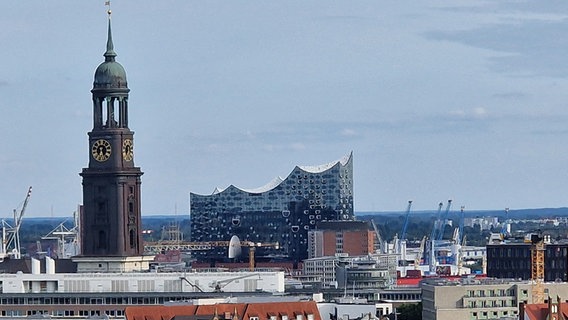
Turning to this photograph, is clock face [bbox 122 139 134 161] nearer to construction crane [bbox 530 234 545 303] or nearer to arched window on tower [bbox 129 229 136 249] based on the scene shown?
arched window on tower [bbox 129 229 136 249]

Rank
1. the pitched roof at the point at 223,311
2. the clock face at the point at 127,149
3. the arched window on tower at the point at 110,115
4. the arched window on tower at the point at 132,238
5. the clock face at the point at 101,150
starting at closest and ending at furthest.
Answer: the pitched roof at the point at 223,311
the arched window on tower at the point at 132,238
the clock face at the point at 101,150
the clock face at the point at 127,149
the arched window on tower at the point at 110,115

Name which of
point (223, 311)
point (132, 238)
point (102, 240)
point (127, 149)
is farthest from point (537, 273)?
point (223, 311)

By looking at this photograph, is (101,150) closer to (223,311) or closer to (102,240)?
(102,240)

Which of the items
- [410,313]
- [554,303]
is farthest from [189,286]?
[554,303]

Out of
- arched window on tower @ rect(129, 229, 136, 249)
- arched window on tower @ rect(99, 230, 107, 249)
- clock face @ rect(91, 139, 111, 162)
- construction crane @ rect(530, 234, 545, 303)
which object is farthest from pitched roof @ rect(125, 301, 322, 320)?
clock face @ rect(91, 139, 111, 162)

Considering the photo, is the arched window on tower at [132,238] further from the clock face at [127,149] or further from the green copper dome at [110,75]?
the green copper dome at [110,75]

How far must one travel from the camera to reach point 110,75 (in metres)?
161

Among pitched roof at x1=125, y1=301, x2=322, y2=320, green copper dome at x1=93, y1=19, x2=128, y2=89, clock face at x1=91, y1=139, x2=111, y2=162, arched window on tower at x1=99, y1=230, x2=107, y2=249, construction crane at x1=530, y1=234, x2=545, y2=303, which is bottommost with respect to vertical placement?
pitched roof at x1=125, y1=301, x2=322, y2=320

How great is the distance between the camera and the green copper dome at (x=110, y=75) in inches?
6319

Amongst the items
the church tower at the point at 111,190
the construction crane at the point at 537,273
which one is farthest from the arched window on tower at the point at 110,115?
the construction crane at the point at 537,273

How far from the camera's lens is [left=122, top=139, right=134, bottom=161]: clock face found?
159875 millimetres

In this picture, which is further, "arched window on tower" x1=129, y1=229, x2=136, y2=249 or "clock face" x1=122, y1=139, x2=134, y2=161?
"clock face" x1=122, y1=139, x2=134, y2=161

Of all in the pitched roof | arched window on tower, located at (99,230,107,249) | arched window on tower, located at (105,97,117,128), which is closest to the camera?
the pitched roof

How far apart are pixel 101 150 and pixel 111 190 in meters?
2.43
